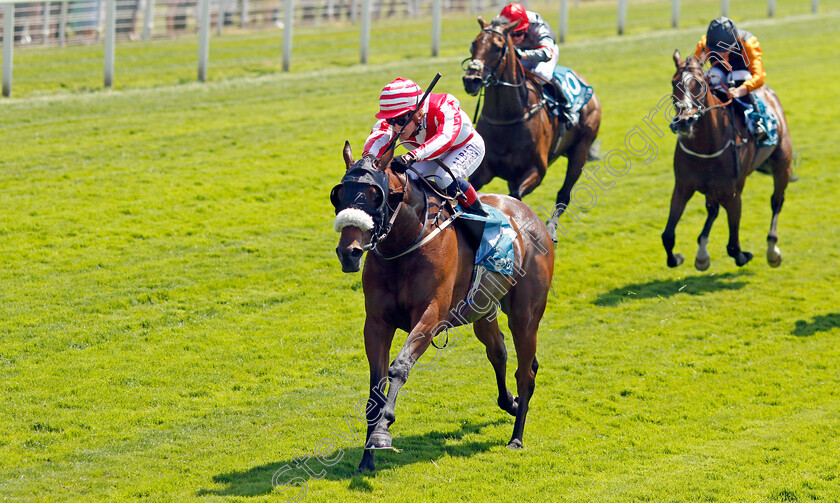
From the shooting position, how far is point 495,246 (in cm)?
671

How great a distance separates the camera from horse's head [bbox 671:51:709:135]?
31.0ft

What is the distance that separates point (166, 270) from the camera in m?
10.1

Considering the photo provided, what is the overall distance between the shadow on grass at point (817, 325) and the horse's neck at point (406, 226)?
5079 mm

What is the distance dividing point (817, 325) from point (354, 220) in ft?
20.2

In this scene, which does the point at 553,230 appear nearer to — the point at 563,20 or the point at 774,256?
the point at 774,256

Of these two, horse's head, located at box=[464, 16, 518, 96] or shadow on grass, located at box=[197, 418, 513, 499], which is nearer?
shadow on grass, located at box=[197, 418, 513, 499]

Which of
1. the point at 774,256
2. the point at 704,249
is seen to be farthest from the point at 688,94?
the point at 774,256

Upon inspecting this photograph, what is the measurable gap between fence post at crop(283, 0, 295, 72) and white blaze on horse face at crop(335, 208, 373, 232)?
495 inches

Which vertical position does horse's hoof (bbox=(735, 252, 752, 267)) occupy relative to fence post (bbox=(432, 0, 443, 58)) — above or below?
below

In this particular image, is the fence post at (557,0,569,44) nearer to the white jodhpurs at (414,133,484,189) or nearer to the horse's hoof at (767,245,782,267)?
the horse's hoof at (767,245,782,267)

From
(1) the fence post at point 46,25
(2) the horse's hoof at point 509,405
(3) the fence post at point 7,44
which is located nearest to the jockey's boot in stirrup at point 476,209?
(2) the horse's hoof at point 509,405

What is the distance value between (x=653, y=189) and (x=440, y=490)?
8693 mm

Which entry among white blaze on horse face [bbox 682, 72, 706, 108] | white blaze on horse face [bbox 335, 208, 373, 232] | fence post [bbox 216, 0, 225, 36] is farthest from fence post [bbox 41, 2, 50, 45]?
white blaze on horse face [bbox 335, 208, 373, 232]

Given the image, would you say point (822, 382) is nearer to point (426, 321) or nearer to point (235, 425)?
point (426, 321)
